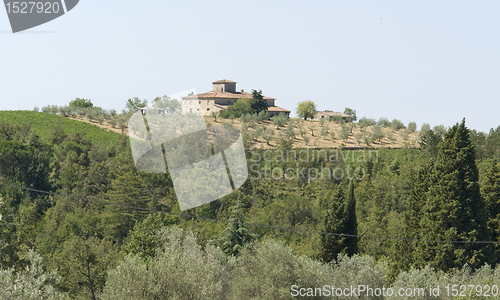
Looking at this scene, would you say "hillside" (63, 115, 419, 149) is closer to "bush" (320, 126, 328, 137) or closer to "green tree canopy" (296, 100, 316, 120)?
"bush" (320, 126, 328, 137)

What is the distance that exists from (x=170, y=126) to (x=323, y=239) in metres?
33.5

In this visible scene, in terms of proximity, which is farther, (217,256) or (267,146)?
(267,146)

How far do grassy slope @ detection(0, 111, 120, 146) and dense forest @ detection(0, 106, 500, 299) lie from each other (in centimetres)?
91

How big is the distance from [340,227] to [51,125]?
157ft

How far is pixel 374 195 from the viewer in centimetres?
3997

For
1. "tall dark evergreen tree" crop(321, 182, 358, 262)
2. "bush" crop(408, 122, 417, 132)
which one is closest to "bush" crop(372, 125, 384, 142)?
"bush" crop(408, 122, 417, 132)

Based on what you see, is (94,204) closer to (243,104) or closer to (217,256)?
(217,256)

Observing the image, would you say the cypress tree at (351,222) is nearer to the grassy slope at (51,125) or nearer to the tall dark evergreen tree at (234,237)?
the tall dark evergreen tree at (234,237)

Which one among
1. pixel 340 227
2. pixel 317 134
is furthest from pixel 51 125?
pixel 340 227

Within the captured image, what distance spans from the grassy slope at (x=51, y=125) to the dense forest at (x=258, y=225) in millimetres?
915

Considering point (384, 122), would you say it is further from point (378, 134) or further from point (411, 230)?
point (411, 230)

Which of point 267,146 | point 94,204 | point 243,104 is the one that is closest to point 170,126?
point 267,146

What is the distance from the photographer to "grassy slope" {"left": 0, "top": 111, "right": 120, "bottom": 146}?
194 ft

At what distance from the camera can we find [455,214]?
21.9 meters
